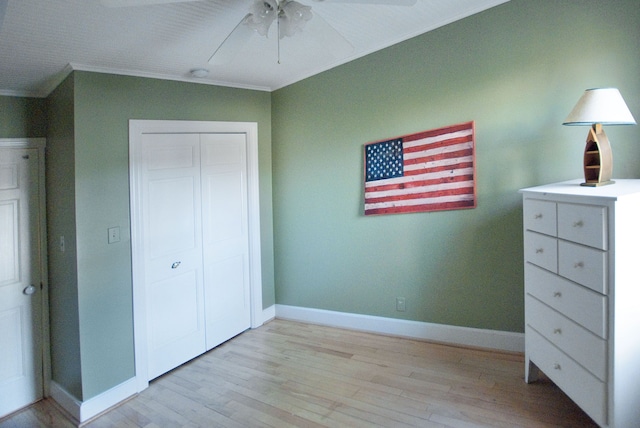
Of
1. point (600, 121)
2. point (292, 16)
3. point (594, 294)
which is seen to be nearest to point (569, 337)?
point (594, 294)

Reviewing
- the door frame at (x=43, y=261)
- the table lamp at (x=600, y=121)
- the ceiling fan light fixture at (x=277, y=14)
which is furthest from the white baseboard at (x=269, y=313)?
the table lamp at (x=600, y=121)

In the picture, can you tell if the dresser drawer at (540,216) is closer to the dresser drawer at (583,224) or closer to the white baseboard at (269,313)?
the dresser drawer at (583,224)

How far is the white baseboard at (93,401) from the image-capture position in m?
2.55

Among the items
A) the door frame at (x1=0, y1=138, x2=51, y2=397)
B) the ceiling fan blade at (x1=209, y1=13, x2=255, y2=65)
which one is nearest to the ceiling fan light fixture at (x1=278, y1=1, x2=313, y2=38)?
the ceiling fan blade at (x1=209, y1=13, x2=255, y2=65)

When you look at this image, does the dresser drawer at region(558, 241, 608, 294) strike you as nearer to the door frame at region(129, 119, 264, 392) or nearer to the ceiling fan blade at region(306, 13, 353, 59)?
the ceiling fan blade at region(306, 13, 353, 59)

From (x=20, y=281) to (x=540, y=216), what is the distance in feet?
11.8

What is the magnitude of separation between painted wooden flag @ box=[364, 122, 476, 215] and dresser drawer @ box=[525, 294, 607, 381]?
88 cm

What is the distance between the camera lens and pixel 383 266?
3305mm

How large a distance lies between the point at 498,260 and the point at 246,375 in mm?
2037

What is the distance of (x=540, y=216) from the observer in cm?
212

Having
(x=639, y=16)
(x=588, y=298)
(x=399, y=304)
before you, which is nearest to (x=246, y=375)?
(x=399, y=304)

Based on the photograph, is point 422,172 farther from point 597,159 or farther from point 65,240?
point 65,240

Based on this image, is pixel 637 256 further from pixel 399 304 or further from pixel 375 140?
pixel 375 140

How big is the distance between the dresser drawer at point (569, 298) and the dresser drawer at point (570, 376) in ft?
0.76
